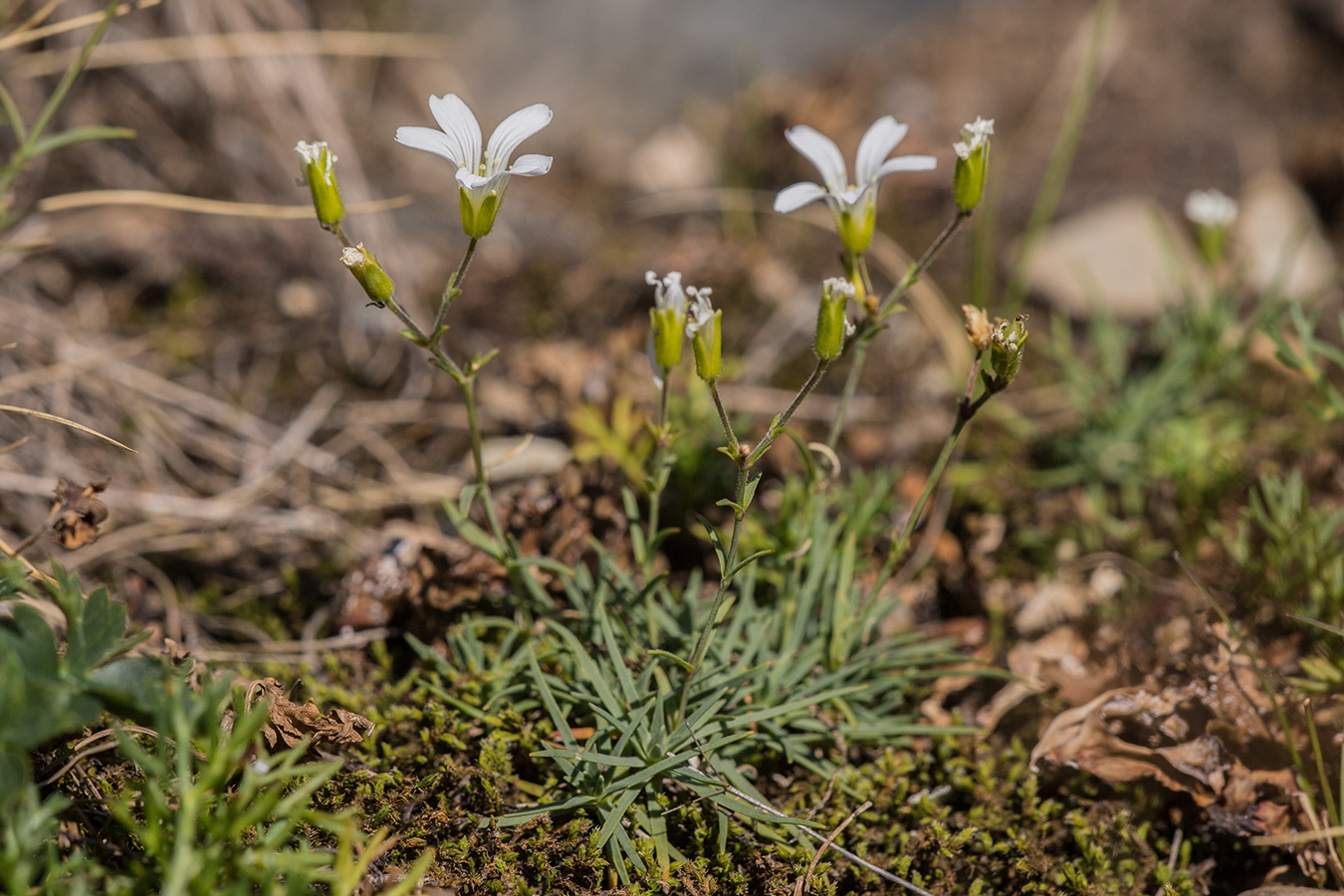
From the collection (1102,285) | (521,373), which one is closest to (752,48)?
(1102,285)

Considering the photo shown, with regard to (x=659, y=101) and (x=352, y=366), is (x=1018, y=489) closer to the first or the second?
(x=352, y=366)

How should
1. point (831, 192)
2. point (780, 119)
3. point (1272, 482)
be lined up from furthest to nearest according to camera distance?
point (780, 119)
point (1272, 482)
point (831, 192)

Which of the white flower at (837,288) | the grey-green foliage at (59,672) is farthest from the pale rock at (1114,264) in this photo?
the grey-green foliage at (59,672)

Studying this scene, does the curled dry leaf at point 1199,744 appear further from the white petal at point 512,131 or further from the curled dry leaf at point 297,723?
the white petal at point 512,131

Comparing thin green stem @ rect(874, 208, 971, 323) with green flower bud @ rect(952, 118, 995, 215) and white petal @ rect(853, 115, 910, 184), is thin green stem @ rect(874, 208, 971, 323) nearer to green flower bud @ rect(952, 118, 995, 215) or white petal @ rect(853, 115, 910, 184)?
green flower bud @ rect(952, 118, 995, 215)

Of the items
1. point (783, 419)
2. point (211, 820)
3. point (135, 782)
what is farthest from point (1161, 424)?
point (135, 782)

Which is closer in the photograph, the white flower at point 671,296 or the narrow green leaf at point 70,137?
the white flower at point 671,296
